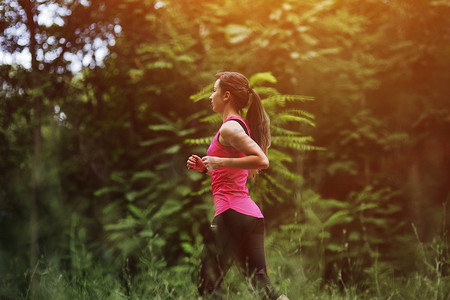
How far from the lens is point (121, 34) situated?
6496 mm

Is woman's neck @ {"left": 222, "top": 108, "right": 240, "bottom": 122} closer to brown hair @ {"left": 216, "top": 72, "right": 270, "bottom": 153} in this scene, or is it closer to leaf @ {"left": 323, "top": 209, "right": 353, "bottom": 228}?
brown hair @ {"left": 216, "top": 72, "right": 270, "bottom": 153}

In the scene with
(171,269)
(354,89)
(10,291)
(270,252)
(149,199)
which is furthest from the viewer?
(354,89)

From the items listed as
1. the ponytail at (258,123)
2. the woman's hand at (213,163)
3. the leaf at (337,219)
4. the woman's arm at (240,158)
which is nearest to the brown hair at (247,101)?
the ponytail at (258,123)

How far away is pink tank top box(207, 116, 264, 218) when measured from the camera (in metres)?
3.06

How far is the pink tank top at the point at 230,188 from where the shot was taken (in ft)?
10.1

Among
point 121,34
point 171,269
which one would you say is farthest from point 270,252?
point 121,34

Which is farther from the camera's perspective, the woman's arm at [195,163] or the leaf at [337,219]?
the leaf at [337,219]

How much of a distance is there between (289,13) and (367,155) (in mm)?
2566

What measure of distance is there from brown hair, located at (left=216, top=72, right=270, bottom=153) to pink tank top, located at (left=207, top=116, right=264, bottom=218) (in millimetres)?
199

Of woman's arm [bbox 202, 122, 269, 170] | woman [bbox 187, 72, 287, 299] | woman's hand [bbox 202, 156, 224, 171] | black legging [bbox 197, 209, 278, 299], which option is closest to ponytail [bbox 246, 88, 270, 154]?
woman [bbox 187, 72, 287, 299]

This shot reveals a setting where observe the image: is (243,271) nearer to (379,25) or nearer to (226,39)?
(226,39)

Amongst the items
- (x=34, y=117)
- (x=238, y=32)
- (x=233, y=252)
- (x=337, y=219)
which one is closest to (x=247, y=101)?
(x=233, y=252)

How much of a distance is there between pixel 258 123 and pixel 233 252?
922mm

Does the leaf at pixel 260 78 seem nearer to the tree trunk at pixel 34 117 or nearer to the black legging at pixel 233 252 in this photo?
the black legging at pixel 233 252
